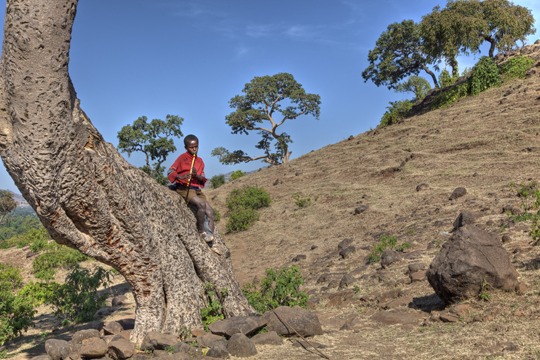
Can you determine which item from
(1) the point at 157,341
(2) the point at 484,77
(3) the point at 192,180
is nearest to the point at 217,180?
Answer: (2) the point at 484,77

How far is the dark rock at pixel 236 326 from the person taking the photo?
674cm

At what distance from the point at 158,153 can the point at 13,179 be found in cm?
2446

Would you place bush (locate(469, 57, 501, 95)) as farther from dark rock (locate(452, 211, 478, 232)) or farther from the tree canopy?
dark rock (locate(452, 211, 478, 232))

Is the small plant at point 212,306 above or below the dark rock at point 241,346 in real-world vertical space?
above

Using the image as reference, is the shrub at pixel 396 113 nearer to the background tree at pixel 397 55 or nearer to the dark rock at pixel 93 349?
the background tree at pixel 397 55

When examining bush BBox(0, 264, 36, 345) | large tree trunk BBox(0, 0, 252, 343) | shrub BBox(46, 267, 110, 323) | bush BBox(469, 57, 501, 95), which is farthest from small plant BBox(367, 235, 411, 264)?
bush BBox(469, 57, 501, 95)

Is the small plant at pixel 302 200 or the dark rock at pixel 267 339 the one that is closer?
the dark rock at pixel 267 339

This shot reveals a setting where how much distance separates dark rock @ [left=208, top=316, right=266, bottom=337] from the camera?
6.74m

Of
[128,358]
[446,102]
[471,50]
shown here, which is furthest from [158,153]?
[128,358]

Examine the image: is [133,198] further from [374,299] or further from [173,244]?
[374,299]

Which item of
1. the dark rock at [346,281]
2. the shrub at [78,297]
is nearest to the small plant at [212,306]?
the shrub at [78,297]

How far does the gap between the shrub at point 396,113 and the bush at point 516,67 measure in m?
5.21

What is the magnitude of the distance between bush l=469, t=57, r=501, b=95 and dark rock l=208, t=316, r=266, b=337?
21.3m

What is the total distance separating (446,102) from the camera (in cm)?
2639
